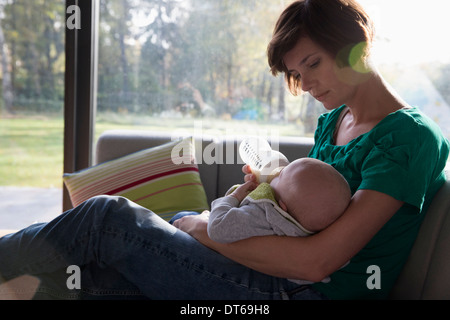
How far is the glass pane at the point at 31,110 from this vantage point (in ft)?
8.83

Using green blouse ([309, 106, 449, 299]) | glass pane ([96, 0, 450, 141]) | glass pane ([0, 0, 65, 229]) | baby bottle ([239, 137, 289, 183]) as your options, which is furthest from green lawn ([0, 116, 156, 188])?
green blouse ([309, 106, 449, 299])

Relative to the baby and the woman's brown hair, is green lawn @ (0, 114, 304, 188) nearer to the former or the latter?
the woman's brown hair

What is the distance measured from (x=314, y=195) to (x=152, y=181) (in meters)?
1.06

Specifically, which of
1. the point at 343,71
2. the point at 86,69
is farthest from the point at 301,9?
the point at 86,69

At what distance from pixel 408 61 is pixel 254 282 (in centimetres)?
192

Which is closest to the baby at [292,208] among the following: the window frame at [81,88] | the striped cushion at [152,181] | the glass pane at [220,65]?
the striped cushion at [152,181]

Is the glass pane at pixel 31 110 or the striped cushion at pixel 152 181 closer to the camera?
the striped cushion at pixel 152 181

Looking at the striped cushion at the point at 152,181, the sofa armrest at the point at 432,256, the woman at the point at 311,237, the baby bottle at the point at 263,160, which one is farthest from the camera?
the striped cushion at the point at 152,181

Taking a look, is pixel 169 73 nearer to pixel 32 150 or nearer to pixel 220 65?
pixel 220 65

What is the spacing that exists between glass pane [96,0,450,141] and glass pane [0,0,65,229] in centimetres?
29

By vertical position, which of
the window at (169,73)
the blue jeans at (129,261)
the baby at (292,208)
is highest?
the window at (169,73)

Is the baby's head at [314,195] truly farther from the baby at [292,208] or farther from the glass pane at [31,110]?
the glass pane at [31,110]

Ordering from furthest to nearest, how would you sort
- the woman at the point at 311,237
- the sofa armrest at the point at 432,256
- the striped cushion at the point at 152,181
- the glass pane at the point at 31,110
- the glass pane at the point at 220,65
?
1. the glass pane at the point at 31,110
2. the glass pane at the point at 220,65
3. the striped cushion at the point at 152,181
4. the sofa armrest at the point at 432,256
5. the woman at the point at 311,237
